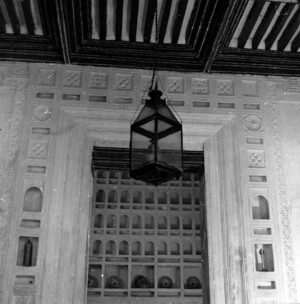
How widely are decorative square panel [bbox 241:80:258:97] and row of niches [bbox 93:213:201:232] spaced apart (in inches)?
119

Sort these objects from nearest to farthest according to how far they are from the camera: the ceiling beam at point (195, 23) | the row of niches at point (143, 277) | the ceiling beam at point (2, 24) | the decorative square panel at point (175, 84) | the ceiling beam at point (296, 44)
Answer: the ceiling beam at point (195, 23), the ceiling beam at point (2, 24), the ceiling beam at point (296, 44), the decorative square panel at point (175, 84), the row of niches at point (143, 277)

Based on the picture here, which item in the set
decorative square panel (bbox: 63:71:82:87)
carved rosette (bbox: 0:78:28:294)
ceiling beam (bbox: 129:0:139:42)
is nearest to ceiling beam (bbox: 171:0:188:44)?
ceiling beam (bbox: 129:0:139:42)

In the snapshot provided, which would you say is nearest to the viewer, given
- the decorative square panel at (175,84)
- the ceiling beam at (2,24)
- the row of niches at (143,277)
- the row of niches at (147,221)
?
the ceiling beam at (2,24)

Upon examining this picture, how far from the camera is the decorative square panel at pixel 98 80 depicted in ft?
19.0

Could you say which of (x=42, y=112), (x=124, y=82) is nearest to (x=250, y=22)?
(x=124, y=82)

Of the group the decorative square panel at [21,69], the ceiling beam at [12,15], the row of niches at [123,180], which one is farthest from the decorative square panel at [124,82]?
the row of niches at [123,180]

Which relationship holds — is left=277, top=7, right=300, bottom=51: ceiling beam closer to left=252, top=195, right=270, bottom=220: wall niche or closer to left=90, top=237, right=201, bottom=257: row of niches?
left=252, top=195, right=270, bottom=220: wall niche

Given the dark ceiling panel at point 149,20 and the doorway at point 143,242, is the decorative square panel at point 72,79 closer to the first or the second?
the dark ceiling panel at point 149,20

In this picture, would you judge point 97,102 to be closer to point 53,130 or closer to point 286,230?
point 53,130

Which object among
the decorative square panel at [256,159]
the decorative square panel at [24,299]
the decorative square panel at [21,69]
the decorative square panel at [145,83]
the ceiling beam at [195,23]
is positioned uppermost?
the ceiling beam at [195,23]

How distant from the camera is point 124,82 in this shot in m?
5.86

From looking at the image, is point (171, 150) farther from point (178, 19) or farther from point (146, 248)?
point (146, 248)

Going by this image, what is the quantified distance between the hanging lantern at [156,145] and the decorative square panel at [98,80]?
5.64 feet

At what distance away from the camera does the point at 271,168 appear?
5551 millimetres
